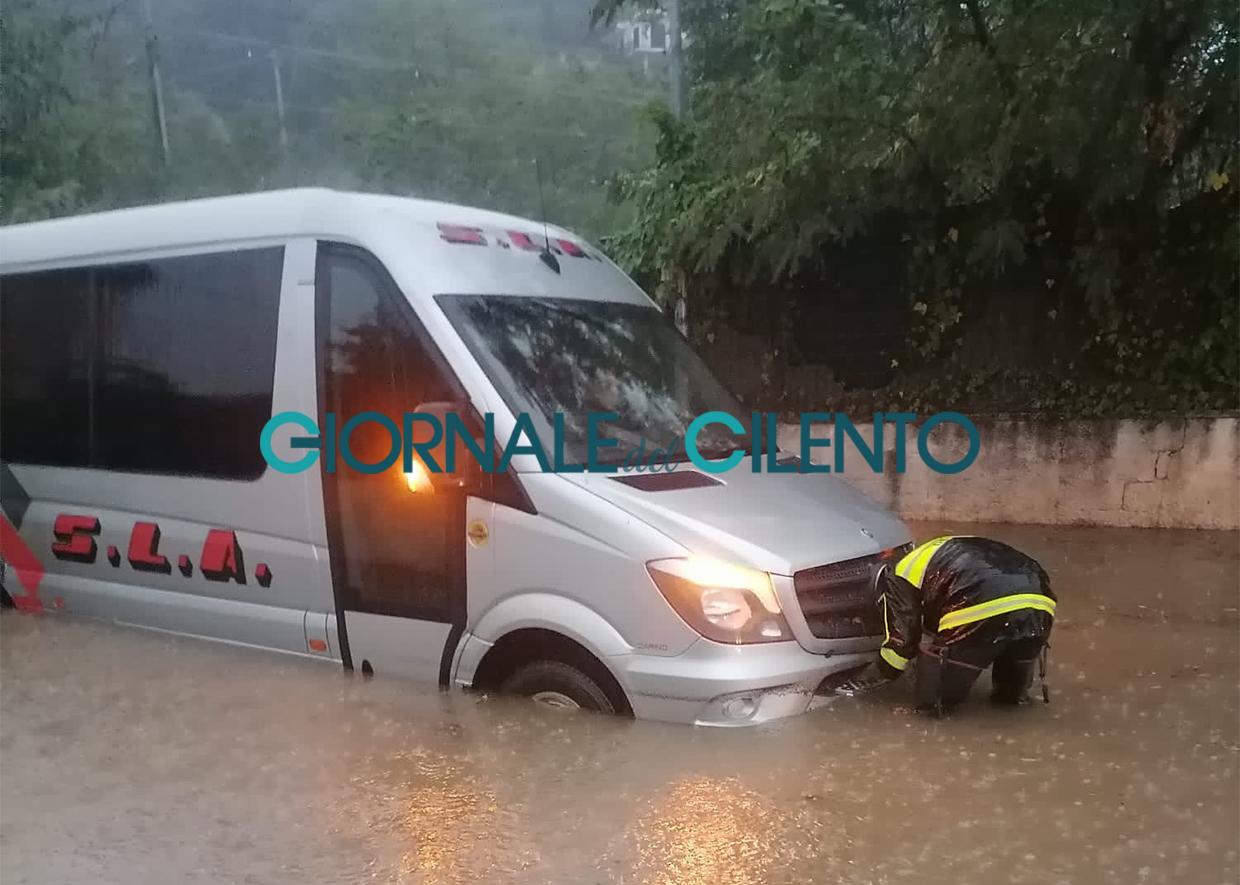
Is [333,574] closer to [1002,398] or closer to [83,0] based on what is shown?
[1002,398]

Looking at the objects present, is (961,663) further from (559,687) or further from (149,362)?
(149,362)

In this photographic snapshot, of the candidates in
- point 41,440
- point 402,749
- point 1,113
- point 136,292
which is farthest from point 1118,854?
point 1,113

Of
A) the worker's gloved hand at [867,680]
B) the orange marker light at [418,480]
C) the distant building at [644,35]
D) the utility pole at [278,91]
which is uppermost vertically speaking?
the distant building at [644,35]

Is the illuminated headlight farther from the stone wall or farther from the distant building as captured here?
the distant building

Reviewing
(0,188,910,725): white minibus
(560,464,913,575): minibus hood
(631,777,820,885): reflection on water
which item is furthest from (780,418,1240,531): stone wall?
(631,777,820,885): reflection on water

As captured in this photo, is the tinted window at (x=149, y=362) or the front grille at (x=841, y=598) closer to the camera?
the front grille at (x=841, y=598)

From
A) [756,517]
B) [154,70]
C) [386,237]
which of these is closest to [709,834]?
[756,517]

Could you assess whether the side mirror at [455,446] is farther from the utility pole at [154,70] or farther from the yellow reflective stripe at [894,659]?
the utility pole at [154,70]

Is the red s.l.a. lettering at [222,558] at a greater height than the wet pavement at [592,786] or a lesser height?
greater

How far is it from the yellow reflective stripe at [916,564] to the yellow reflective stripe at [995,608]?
0.19 meters

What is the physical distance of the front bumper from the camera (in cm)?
394

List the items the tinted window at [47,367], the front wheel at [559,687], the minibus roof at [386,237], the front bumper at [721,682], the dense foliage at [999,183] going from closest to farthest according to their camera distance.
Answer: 1. the front bumper at [721,682]
2. the front wheel at [559,687]
3. the minibus roof at [386,237]
4. the tinted window at [47,367]
5. the dense foliage at [999,183]

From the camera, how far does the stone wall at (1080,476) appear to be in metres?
7.85

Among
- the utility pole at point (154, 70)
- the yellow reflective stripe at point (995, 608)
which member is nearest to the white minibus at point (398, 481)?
the yellow reflective stripe at point (995, 608)
